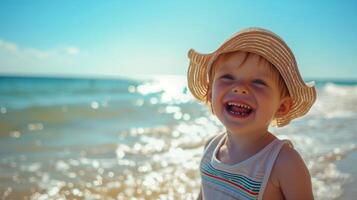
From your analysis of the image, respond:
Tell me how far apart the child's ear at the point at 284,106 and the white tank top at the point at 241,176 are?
18cm

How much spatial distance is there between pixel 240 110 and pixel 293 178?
423 mm

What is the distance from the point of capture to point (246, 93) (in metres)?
2.03

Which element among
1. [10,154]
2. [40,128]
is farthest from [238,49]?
[40,128]

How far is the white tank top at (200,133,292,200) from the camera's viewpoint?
2.05 meters

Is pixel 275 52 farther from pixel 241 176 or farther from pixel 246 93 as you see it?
pixel 241 176

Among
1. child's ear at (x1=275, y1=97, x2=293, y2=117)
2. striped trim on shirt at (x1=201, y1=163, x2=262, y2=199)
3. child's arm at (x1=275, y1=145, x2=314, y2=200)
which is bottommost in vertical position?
striped trim on shirt at (x1=201, y1=163, x2=262, y2=199)

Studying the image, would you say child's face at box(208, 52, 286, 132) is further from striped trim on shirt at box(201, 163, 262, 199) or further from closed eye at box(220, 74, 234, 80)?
striped trim on shirt at box(201, 163, 262, 199)

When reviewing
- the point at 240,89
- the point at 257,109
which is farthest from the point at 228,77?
the point at 257,109

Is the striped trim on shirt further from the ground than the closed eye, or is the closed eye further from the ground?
the closed eye

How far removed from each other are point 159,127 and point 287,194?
731cm

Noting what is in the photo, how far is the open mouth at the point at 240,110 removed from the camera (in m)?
2.06

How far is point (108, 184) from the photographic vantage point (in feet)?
14.4

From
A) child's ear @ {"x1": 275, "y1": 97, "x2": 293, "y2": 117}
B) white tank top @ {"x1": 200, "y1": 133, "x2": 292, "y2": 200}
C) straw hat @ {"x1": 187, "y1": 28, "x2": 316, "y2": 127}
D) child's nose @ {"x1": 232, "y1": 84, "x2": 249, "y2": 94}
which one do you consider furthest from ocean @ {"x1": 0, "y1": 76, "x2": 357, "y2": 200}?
child's nose @ {"x1": 232, "y1": 84, "x2": 249, "y2": 94}

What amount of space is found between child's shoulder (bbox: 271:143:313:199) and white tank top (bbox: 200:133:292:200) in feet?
0.13
